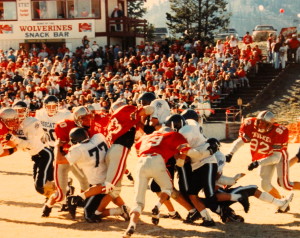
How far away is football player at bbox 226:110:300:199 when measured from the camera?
28.3ft

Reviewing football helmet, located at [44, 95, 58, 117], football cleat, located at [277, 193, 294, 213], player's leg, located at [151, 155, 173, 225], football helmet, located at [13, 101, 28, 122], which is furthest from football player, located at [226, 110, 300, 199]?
football helmet, located at [13, 101, 28, 122]

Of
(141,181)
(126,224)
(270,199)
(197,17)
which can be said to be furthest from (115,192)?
(197,17)

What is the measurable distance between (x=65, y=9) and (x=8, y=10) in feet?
9.75

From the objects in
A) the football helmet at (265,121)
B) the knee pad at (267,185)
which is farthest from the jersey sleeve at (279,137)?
the knee pad at (267,185)

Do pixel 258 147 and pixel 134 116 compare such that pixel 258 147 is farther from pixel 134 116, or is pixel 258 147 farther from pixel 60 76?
pixel 60 76

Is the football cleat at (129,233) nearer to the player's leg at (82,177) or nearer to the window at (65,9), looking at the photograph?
the player's leg at (82,177)

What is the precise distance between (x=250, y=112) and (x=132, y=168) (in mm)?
9549

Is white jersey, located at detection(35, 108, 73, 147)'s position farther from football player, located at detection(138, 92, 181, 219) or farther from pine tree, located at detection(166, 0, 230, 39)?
pine tree, located at detection(166, 0, 230, 39)

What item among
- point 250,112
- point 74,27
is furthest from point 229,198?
point 74,27

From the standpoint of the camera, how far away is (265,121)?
27.9ft

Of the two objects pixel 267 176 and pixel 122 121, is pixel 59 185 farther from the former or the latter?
pixel 267 176

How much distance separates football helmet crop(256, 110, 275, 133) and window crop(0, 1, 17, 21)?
23.7 m

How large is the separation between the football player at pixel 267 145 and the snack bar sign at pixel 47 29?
21.4 meters

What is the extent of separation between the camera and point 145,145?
7668 millimetres
